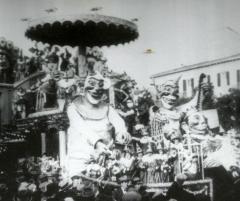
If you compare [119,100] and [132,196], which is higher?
[119,100]

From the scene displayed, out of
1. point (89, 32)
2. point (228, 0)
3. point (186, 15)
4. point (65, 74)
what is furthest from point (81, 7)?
point (228, 0)

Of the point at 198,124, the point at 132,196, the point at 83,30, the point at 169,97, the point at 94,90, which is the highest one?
the point at 83,30

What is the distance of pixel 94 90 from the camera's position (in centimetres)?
507

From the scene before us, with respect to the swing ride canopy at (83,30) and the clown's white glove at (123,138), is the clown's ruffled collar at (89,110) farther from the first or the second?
the swing ride canopy at (83,30)

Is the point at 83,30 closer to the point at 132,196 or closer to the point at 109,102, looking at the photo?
the point at 109,102

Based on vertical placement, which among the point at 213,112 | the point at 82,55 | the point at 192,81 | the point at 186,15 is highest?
the point at 186,15

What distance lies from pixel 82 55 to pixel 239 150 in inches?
73.7

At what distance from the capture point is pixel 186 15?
5.06 meters

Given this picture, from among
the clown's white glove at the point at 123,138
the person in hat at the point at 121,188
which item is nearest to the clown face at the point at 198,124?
the clown's white glove at the point at 123,138

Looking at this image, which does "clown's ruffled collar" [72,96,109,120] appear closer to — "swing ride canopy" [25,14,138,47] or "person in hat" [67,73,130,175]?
"person in hat" [67,73,130,175]

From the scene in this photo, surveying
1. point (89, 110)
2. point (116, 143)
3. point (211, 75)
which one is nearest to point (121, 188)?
point (116, 143)

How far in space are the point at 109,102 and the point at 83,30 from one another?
787 millimetres

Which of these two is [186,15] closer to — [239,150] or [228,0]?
[228,0]

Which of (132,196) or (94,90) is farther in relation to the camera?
(94,90)
